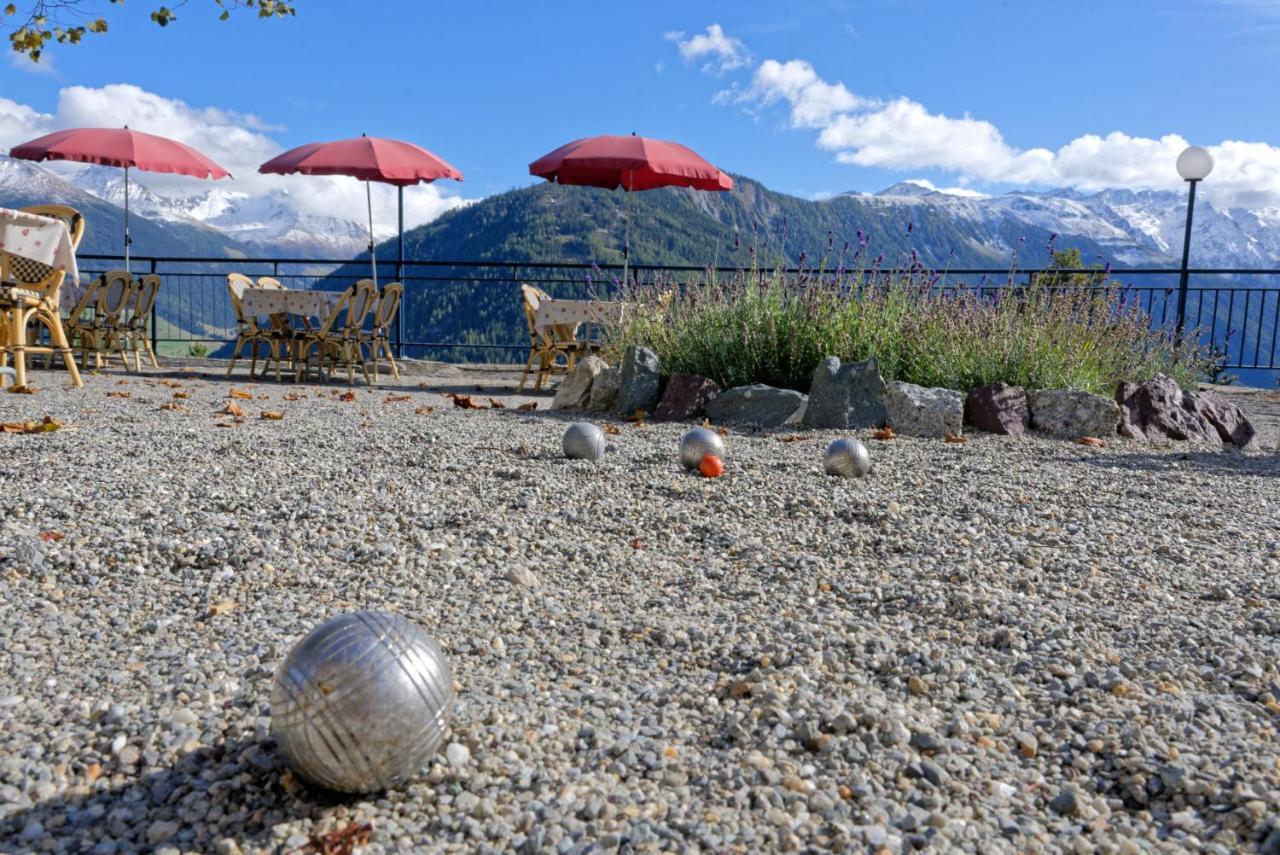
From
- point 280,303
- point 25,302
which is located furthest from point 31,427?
point 280,303

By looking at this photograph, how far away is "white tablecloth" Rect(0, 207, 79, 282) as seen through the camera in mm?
6391

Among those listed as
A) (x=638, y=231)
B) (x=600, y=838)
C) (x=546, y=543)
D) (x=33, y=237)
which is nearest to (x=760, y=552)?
(x=546, y=543)

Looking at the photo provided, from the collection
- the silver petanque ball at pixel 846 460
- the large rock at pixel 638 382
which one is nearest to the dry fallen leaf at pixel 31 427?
the large rock at pixel 638 382

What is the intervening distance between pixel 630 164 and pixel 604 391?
3.22 m

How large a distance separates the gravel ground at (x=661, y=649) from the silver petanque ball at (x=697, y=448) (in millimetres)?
174

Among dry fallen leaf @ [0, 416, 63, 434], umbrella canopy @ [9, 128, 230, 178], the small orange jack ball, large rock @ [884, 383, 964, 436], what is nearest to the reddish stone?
large rock @ [884, 383, 964, 436]

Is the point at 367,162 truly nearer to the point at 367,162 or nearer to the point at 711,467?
the point at 367,162

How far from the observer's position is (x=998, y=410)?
218 inches

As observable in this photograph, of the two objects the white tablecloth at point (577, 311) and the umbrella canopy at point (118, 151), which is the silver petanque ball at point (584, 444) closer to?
the white tablecloth at point (577, 311)

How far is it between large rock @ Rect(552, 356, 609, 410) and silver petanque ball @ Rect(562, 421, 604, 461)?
2.41 m

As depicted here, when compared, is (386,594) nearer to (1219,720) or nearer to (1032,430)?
(1219,720)

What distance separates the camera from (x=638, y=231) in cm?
9212

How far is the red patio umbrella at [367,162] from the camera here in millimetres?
9539

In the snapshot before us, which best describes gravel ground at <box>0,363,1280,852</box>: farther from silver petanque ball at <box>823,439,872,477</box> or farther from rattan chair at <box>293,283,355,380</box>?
rattan chair at <box>293,283,355,380</box>
